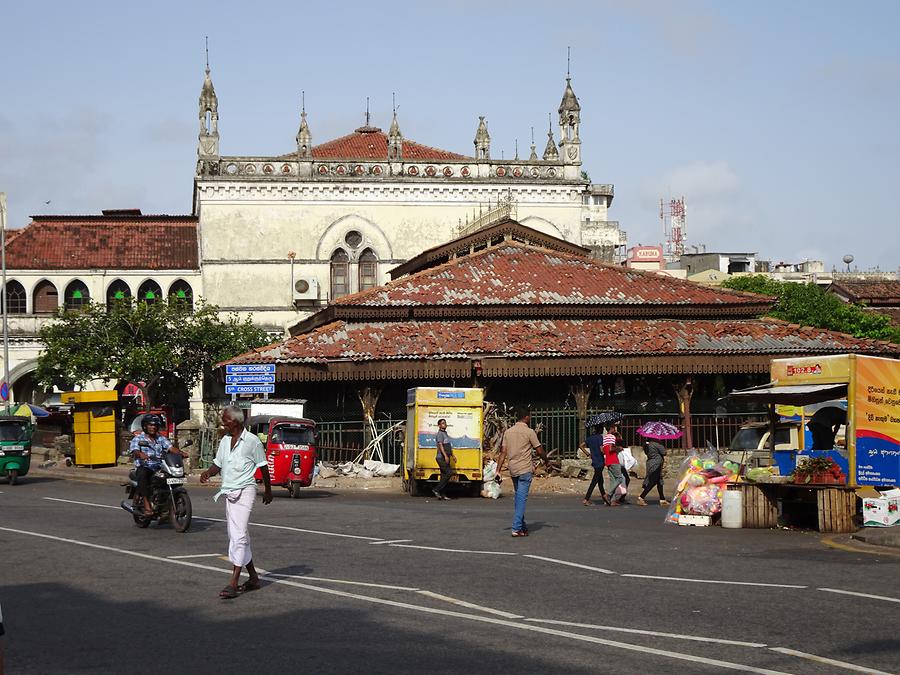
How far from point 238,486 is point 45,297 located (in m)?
53.8

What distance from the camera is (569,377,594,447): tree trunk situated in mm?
36844

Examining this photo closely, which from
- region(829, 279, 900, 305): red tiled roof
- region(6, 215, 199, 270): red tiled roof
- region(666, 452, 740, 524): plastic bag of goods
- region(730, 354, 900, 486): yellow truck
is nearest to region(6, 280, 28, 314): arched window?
region(6, 215, 199, 270): red tiled roof

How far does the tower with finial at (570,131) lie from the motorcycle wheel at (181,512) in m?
48.3

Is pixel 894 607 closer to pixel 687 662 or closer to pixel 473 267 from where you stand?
pixel 687 662

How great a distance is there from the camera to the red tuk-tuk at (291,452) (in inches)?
1094

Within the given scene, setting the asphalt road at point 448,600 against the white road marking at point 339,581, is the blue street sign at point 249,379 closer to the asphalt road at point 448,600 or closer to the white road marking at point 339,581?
the asphalt road at point 448,600

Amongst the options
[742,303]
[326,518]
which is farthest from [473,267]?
[326,518]

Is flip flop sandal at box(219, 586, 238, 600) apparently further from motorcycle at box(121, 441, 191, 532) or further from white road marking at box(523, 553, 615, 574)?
motorcycle at box(121, 441, 191, 532)

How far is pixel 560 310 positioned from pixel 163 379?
22200 mm

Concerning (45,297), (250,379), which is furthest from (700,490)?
(45,297)

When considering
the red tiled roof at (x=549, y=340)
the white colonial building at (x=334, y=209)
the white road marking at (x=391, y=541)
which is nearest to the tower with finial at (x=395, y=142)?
the white colonial building at (x=334, y=209)

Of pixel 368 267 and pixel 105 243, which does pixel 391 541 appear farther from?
pixel 105 243

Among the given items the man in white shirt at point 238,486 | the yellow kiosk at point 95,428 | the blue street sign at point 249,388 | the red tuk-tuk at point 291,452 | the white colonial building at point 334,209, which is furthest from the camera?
the white colonial building at point 334,209

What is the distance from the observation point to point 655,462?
2620 centimetres
